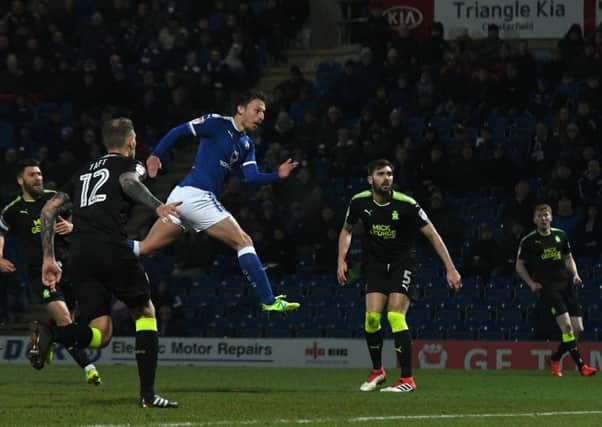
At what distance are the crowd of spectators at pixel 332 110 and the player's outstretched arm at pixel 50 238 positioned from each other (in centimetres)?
1207

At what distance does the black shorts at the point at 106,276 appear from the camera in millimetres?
10336

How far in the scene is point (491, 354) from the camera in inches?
835

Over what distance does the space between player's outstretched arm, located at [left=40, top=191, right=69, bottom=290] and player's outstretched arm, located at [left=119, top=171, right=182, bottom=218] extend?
26.1 inches

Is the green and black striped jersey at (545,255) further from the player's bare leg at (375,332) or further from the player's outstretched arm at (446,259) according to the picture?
the player's outstretched arm at (446,259)

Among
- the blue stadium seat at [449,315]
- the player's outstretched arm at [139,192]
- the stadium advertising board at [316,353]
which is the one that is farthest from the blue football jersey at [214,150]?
the blue stadium seat at [449,315]

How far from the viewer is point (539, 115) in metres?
24.1

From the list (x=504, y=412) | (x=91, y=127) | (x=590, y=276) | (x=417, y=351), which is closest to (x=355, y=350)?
(x=417, y=351)

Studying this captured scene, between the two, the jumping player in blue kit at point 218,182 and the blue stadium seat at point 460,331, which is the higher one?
the jumping player in blue kit at point 218,182

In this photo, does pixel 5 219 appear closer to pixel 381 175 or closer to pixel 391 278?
pixel 381 175

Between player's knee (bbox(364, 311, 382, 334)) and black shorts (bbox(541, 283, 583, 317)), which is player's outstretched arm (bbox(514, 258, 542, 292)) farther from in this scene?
player's knee (bbox(364, 311, 382, 334))

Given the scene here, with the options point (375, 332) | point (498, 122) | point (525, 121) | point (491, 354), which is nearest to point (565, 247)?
point (491, 354)

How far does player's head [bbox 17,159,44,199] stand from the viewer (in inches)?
586

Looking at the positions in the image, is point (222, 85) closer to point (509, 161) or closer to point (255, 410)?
point (509, 161)

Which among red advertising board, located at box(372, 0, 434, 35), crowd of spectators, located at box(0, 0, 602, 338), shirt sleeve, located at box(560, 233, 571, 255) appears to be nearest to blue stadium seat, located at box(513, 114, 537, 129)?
crowd of spectators, located at box(0, 0, 602, 338)
